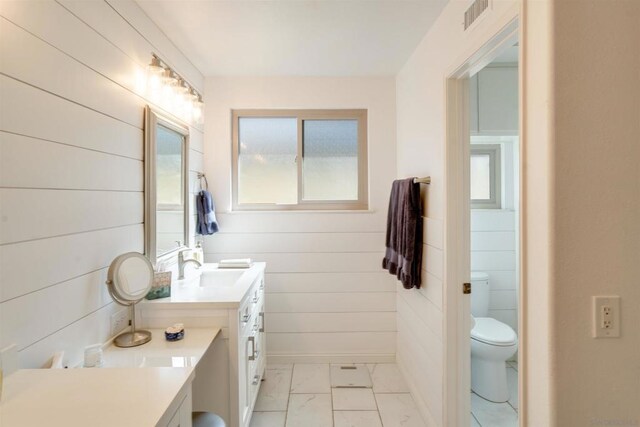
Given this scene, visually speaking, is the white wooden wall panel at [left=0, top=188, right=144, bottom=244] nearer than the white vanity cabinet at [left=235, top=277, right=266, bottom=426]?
Yes

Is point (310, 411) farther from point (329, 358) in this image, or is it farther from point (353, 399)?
point (329, 358)

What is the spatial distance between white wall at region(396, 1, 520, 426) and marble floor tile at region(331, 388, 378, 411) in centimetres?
33

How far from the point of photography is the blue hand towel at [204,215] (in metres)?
2.44

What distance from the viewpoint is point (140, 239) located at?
5.40ft

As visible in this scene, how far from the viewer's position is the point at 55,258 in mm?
1110

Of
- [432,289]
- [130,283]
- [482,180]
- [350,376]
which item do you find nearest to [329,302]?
[350,376]

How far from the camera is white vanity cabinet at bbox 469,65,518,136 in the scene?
2406 mm

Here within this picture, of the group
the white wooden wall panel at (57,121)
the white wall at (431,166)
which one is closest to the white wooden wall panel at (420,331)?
the white wall at (431,166)

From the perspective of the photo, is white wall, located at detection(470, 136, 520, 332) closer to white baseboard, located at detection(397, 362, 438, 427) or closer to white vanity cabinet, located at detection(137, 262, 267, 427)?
white baseboard, located at detection(397, 362, 438, 427)

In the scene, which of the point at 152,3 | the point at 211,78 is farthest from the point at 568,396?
the point at 211,78

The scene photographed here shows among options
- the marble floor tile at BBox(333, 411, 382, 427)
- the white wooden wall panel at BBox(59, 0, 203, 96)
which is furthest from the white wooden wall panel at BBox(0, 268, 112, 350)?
the marble floor tile at BBox(333, 411, 382, 427)

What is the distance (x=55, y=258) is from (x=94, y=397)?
1.82 ft

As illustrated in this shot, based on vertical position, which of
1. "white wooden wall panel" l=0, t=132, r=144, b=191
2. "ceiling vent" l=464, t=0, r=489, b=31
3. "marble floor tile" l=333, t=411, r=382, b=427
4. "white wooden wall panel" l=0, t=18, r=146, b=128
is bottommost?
"marble floor tile" l=333, t=411, r=382, b=427

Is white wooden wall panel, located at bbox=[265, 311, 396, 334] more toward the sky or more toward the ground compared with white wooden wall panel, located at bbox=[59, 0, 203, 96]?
more toward the ground
